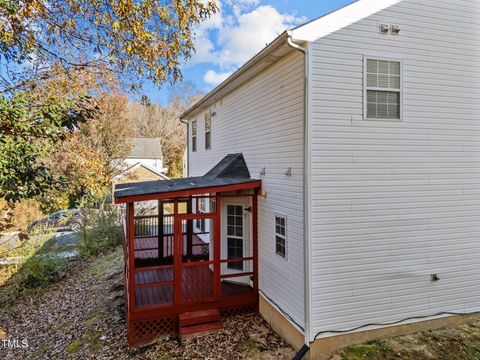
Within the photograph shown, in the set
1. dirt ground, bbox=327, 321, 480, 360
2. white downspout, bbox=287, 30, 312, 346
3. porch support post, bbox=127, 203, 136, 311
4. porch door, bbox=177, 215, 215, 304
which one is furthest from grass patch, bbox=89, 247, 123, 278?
dirt ground, bbox=327, 321, 480, 360

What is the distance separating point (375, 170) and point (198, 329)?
500 cm

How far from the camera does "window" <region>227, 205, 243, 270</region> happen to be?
344 inches

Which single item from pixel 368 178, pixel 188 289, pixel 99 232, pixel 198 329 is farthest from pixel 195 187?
pixel 99 232

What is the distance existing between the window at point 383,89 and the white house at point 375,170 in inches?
0.8

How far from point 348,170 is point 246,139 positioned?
3478mm

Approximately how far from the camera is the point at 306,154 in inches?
226

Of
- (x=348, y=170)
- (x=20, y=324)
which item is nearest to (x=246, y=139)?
(x=348, y=170)

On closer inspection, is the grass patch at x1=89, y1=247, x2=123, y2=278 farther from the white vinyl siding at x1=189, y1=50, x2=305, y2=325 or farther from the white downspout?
the white downspout

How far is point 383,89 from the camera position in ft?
20.3

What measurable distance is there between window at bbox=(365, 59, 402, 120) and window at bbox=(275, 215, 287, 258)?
2.69m

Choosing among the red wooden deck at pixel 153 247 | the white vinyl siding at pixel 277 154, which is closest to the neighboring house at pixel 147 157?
the red wooden deck at pixel 153 247

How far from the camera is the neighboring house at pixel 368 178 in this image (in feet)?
19.2

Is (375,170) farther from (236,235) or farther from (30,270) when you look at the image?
(30,270)

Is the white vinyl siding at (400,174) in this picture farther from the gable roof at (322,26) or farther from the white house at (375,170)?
the gable roof at (322,26)
